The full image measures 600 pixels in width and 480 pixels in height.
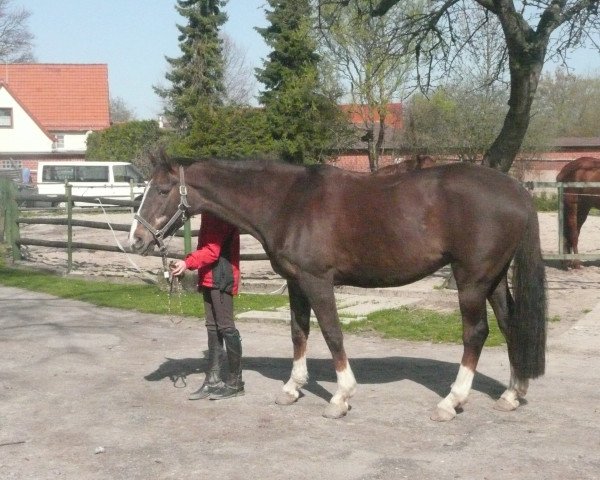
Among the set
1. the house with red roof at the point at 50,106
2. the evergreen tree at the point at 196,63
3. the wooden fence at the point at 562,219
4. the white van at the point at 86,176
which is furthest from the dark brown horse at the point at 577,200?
the house with red roof at the point at 50,106

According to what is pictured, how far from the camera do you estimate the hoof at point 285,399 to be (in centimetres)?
690

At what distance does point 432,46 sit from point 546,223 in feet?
35.5

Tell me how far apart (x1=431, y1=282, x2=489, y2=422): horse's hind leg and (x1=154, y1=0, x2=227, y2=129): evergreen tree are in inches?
1472

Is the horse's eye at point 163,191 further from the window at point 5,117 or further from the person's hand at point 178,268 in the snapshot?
the window at point 5,117

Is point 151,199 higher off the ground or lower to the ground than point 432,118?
lower

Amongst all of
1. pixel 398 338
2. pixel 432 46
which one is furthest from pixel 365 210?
pixel 432 46

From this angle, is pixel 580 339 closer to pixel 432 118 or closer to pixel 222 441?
pixel 222 441

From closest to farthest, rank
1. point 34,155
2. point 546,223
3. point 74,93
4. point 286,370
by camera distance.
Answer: point 286,370 < point 546,223 < point 34,155 < point 74,93

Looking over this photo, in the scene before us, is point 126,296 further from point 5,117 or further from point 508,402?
point 5,117

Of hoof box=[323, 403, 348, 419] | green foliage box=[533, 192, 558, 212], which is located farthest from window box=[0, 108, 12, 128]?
hoof box=[323, 403, 348, 419]

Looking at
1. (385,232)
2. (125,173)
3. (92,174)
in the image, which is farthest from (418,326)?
(92,174)

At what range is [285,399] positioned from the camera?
22.7 ft

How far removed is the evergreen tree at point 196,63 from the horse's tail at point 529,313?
122ft

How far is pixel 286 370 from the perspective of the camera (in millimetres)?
8172
